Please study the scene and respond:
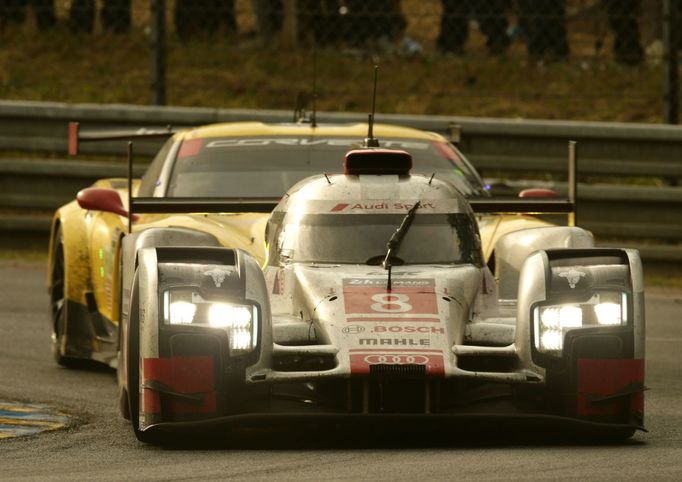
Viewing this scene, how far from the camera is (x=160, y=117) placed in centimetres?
1440

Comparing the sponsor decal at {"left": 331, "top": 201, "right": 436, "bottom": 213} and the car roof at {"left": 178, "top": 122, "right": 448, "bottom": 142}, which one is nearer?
the sponsor decal at {"left": 331, "top": 201, "right": 436, "bottom": 213}

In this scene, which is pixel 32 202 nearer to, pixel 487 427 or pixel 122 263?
pixel 122 263

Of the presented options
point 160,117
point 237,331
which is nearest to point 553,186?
point 160,117

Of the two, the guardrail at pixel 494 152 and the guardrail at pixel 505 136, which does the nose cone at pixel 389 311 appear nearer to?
the guardrail at pixel 494 152

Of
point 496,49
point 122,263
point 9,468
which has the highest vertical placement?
point 496,49

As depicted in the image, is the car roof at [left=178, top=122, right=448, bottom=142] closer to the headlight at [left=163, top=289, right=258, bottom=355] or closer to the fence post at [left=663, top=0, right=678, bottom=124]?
the headlight at [left=163, top=289, right=258, bottom=355]

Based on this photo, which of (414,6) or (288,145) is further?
(414,6)

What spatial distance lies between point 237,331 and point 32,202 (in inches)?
308

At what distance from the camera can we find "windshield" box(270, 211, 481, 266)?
7.62m

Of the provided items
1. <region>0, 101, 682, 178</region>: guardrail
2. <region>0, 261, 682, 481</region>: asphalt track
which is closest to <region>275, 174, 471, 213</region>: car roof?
<region>0, 261, 682, 481</region>: asphalt track

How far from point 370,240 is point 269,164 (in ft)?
7.04

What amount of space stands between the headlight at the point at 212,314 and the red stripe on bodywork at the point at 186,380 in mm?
137

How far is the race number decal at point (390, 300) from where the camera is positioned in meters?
7.00

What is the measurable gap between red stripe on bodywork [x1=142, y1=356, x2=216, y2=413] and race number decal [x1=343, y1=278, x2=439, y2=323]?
55cm
